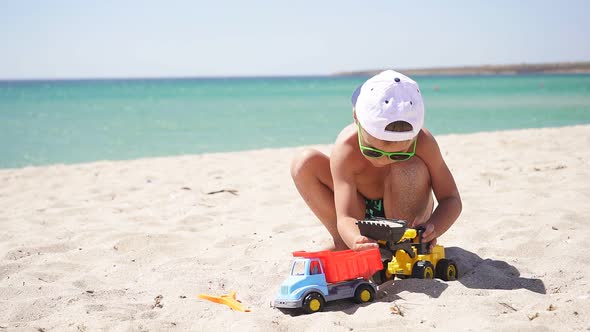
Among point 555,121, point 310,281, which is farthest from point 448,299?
point 555,121

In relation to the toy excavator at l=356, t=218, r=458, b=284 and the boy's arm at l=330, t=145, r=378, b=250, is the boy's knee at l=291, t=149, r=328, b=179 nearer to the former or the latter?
the boy's arm at l=330, t=145, r=378, b=250

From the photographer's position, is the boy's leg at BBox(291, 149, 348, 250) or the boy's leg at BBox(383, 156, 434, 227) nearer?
the boy's leg at BBox(383, 156, 434, 227)

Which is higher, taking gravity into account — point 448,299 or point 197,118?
point 448,299

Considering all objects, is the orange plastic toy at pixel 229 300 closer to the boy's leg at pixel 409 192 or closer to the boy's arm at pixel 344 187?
the boy's arm at pixel 344 187

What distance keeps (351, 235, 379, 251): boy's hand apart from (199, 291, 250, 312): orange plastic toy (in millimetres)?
545

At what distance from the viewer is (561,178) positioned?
15.9 ft

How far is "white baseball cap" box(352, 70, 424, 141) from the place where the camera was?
7.85 ft

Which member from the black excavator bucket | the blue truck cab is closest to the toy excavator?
the black excavator bucket

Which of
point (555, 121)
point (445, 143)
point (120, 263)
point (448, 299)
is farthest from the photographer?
point (555, 121)

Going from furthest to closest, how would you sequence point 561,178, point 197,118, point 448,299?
point 197,118 → point 561,178 → point 448,299

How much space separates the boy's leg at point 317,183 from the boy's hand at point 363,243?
1.71ft

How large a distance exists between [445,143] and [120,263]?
19.2ft

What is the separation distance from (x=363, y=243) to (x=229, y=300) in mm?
655

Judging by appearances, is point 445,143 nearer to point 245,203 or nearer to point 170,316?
point 245,203
